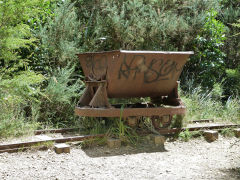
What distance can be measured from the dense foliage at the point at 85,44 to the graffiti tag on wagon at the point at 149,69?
1396mm

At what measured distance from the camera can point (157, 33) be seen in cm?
871

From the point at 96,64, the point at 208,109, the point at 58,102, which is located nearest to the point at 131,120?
the point at 96,64

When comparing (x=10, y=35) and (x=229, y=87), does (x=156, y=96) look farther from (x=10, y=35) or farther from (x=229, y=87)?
(x=229, y=87)

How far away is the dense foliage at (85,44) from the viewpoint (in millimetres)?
5809

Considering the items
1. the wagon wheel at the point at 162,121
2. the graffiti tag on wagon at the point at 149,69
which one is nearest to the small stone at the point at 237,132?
the wagon wheel at the point at 162,121

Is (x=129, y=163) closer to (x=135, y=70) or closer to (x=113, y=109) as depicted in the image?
(x=113, y=109)

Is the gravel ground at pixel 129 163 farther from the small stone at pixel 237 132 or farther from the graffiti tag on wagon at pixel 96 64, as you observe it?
the graffiti tag on wagon at pixel 96 64

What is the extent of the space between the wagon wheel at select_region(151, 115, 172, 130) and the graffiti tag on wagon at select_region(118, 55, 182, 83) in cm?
68

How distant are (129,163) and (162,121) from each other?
1749 mm

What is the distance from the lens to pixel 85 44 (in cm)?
807

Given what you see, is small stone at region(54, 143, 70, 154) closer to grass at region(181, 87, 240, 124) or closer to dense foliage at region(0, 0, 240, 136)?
dense foliage at region(0, 0, 240, 136)

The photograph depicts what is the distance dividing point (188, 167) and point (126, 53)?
6.79 ft

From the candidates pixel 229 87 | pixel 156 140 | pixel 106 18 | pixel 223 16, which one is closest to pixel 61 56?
pixel 106 18

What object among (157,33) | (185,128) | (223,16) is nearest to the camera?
(185,128)
